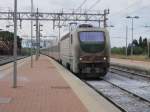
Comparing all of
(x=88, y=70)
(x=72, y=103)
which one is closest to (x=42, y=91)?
(x=72, y=103)

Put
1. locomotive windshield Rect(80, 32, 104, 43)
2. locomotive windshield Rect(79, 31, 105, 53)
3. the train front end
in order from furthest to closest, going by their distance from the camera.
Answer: locomotive windshield Rect(80, 32, 104, 43) → locomotive windshield Rect(79, 31, 105, 53) → the train front end

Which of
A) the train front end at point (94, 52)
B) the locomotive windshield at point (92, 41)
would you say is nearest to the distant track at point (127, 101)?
the train front end at point (94, 52)

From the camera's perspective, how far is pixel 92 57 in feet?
88.3

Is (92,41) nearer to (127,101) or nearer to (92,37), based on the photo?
(92,37)

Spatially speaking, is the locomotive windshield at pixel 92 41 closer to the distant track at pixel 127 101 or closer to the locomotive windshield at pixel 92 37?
the locomotive windshield at pixel 92 37

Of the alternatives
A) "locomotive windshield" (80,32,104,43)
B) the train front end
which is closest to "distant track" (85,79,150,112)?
the train front end

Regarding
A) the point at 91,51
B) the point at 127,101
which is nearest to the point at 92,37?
the point at 91,51

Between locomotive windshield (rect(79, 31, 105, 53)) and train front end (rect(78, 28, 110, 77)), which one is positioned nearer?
train front end (rect(78, 28, 110, 77))

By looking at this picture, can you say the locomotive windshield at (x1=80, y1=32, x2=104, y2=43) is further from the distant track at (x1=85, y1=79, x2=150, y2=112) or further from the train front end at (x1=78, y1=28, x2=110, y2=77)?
the distant track at (x1=85, y1=79, x2=150, y2=112)

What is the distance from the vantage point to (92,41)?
27.4m

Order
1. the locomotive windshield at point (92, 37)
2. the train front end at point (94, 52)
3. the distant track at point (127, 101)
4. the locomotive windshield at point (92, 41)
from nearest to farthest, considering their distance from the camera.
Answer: the distant track at point (127, 101), the train front end at point (94, 52), the locomotive windshield at point (92, 41), the locomotive windshield at point (92, 37)

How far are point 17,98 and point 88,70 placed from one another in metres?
12.7

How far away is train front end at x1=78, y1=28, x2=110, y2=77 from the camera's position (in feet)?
88.3

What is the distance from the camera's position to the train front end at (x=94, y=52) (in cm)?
2692
